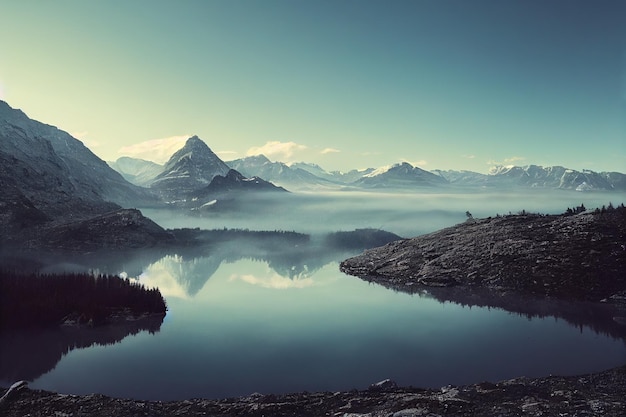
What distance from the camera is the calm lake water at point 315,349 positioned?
53344 mm

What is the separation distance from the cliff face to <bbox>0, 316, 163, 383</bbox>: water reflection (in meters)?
75.1

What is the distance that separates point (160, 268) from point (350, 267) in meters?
92.2

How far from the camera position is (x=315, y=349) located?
218 ft

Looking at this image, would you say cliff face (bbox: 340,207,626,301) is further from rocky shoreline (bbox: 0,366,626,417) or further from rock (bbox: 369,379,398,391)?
rock (bbox: 369,379,398,391)

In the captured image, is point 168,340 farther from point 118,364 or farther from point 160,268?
point 160,268

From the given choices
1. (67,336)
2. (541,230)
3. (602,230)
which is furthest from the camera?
(541,230)

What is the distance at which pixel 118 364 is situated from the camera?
60.9 metres

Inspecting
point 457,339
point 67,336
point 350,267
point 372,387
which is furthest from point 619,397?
point 350,267

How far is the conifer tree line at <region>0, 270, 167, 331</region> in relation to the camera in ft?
280

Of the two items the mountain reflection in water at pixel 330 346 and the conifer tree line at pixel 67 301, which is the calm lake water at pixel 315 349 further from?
the conifer tree line at pixel 67 301

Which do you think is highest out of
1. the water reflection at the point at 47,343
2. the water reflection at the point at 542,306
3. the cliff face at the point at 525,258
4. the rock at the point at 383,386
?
the cliff face at the point at 525,258

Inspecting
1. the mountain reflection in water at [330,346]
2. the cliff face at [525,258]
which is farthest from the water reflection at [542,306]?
the cliff face at [525,258]

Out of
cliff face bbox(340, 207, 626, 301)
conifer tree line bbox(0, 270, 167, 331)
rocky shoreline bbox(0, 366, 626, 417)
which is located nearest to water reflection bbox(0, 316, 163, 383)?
conifer tree line bbox(0, 270, 167, 331)

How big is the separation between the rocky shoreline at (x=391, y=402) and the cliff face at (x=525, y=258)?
60333 millimetres
